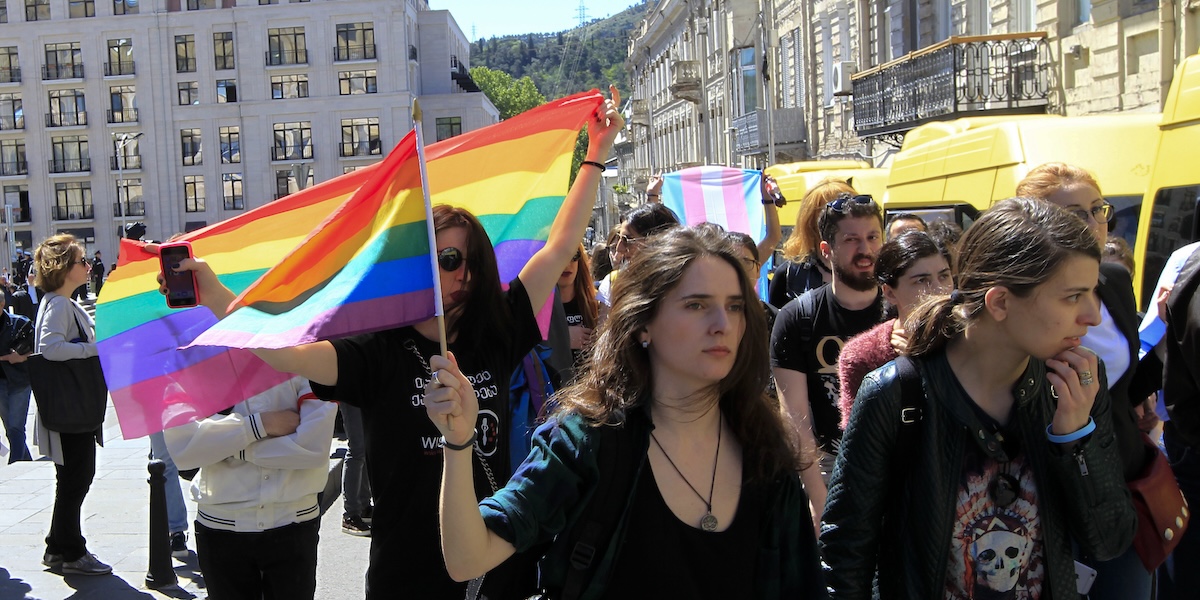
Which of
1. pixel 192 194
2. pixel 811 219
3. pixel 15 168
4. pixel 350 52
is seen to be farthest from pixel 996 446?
pixel 15 168

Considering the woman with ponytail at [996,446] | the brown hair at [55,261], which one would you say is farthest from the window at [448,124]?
the woman with ponytail at [996,446]

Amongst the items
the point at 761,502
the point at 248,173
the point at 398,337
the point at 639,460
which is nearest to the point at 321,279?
the point at 398,337

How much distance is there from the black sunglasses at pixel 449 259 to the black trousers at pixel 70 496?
4.47m

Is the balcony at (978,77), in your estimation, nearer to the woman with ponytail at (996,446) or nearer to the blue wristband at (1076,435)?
the woman with ponytail at (996,446)

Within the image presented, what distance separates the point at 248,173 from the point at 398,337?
7187 centimetres

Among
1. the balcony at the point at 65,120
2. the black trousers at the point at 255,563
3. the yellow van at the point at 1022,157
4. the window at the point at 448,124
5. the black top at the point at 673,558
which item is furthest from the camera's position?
the window at the point at 448,124

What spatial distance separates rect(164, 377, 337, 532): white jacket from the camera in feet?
14.4

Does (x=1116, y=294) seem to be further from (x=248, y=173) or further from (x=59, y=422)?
(x=248, y=173)

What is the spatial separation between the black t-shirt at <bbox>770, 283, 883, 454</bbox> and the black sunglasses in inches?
62.9

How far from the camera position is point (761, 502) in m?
2.61

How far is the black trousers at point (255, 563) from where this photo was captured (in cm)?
437

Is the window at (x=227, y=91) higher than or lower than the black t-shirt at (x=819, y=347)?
higher

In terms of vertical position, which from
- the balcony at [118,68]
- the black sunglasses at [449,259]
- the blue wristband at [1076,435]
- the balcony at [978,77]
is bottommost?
the blue wristband at [1076,435]

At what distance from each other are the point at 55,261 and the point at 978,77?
1514cm
